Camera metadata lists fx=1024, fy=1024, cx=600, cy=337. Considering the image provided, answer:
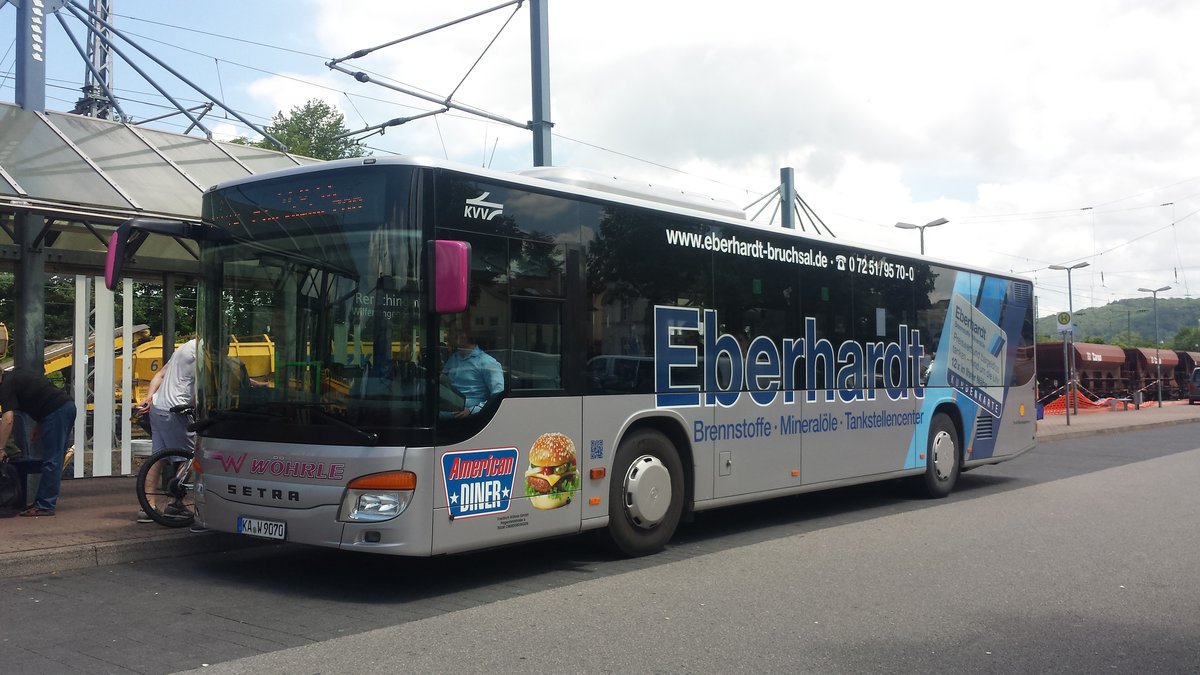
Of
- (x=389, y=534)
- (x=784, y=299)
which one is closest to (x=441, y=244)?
(x=389, y=534)

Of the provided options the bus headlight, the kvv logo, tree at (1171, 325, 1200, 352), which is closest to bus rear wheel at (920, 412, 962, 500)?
the kvv logo

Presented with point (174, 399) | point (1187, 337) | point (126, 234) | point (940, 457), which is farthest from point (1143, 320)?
point (126, 234)

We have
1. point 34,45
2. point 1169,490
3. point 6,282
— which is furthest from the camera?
point 6,282

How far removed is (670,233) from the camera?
9281mm

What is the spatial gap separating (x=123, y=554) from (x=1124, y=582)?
26.0 feet

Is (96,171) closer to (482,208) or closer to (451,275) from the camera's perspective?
(482,208)

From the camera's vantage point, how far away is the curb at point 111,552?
7.71 meters

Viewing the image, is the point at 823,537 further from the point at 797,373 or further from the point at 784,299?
the point at 784,299

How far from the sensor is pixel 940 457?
13180 mm

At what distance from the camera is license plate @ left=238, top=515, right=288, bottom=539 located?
721cm

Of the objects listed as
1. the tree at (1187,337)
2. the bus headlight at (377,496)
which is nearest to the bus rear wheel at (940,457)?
the bus headlight at (377,496)

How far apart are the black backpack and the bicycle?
1384 mm

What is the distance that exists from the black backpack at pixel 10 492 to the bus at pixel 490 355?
2784 millimetres

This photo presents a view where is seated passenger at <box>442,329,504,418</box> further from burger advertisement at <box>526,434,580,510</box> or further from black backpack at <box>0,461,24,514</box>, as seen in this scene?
black backpack at <box>0,461,24,514</box>
